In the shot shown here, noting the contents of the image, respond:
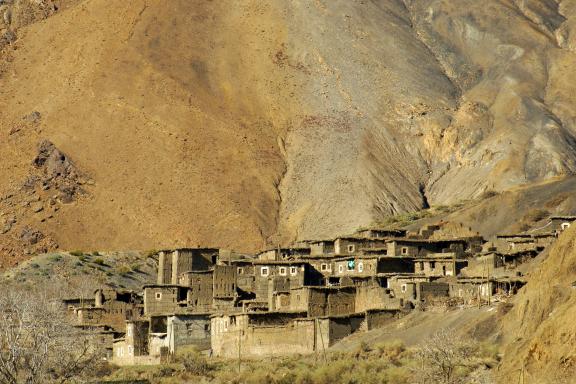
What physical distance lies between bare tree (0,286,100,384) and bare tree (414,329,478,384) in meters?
12.2

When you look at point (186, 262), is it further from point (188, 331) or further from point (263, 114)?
point (263, 114)

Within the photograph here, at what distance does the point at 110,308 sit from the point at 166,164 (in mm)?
61976

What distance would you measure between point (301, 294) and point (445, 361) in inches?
707

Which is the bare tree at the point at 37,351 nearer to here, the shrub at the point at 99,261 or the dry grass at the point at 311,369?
the dry grass at the point at 311,369

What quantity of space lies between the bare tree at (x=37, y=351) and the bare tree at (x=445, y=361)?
12217 mm

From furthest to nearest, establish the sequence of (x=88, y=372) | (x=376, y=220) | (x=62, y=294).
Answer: (x=376, y=220) → (x=62, y=294) → (x=88, y=372)

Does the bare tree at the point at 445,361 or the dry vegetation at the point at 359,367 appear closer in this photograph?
the bare tree at the point at 445,361

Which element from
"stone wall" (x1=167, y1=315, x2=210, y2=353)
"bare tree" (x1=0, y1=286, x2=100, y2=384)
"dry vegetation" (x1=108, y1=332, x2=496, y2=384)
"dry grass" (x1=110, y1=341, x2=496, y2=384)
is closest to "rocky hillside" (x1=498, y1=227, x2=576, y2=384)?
"dry vegetation" (x1=108, y1=332, x2=496, y2=384)

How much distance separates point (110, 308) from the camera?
79.3m

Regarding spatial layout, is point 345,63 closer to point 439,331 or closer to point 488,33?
point 488,33

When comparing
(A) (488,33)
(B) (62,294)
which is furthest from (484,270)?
(A) (488,33)

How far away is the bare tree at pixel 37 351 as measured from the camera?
170ft

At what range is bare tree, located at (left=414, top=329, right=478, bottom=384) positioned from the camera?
5075 centimetres

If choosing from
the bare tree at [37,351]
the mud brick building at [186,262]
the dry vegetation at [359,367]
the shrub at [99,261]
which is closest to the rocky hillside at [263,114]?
the shrub at [99,261]
